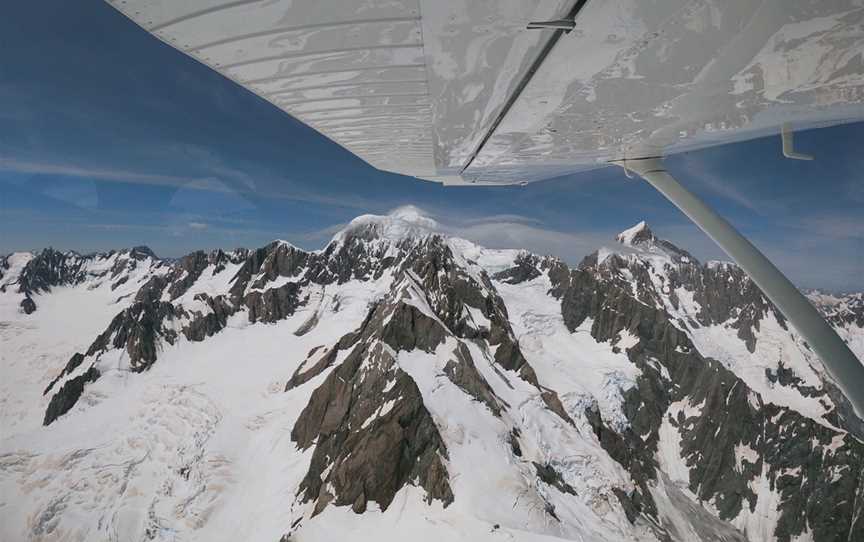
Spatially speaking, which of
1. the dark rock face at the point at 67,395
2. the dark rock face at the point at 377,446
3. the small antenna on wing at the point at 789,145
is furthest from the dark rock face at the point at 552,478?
the dark rock face at the point at 67,395

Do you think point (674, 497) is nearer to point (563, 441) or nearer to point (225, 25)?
point (563, 441)

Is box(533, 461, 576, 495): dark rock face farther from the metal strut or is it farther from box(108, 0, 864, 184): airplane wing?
box(108, 0, 864, 184): airplane wing

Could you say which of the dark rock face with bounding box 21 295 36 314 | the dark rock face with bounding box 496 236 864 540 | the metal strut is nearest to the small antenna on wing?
the metal strut

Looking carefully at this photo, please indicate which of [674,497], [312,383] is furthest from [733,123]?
[674,497]

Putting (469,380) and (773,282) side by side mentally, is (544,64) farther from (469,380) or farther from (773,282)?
(469,380)

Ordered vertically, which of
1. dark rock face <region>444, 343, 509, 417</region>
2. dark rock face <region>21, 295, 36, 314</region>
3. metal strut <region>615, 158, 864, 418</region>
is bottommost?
dark rock face <region>444, 343, 509, 417</region>

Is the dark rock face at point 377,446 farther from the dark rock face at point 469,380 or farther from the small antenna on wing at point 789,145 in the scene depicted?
the small antenna on wing at point 789,145
